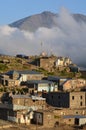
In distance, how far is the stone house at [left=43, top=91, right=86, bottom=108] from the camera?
70.6 meters

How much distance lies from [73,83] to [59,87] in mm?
2948

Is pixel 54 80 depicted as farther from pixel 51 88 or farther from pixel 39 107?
pixel 39 107

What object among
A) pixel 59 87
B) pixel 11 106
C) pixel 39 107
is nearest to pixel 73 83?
pixel 59 87

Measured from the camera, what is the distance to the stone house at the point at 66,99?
232ft

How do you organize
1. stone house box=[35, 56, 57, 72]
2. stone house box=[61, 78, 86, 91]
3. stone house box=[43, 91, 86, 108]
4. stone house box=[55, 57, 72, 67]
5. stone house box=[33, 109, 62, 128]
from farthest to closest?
stone house box=[55, 57, 72, 67], stone house box=[35, 56, 57, 72], stone house box=[61, 78, 86, 91], stone house box=[43, 91, 86, 108], stone house box=[33, 109, 62, 128]

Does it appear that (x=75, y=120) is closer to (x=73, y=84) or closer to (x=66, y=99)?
(x=66, y=99)

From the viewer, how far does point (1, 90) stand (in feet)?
240

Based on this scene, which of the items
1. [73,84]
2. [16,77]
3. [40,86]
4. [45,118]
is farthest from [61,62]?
[45,118]

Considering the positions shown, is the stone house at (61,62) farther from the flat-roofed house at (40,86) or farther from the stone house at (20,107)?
the stone house at (20,107)

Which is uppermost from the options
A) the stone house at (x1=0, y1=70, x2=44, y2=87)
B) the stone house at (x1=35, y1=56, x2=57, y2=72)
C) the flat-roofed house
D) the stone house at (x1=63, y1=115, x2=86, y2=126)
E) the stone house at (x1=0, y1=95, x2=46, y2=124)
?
the stone house at (x1=35, y1=56, x2=57, y2=72)

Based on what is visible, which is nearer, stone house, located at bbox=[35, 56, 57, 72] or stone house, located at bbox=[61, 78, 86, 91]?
stone house, located at bbox=[61, 78, 86, 91]

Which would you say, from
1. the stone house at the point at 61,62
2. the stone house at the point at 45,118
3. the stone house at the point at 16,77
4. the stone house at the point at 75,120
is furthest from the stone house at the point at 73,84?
the stone house at the point at 45,118

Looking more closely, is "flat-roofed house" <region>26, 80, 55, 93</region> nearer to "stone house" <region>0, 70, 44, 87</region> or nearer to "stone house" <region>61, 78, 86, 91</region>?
"stone house" <region>0, 70, 44, 87</region>

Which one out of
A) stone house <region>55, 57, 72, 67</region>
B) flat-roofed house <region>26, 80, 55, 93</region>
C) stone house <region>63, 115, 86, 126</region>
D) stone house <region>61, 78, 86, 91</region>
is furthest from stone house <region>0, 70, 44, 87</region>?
stone house <region>63, 115, 86, 126</region>
